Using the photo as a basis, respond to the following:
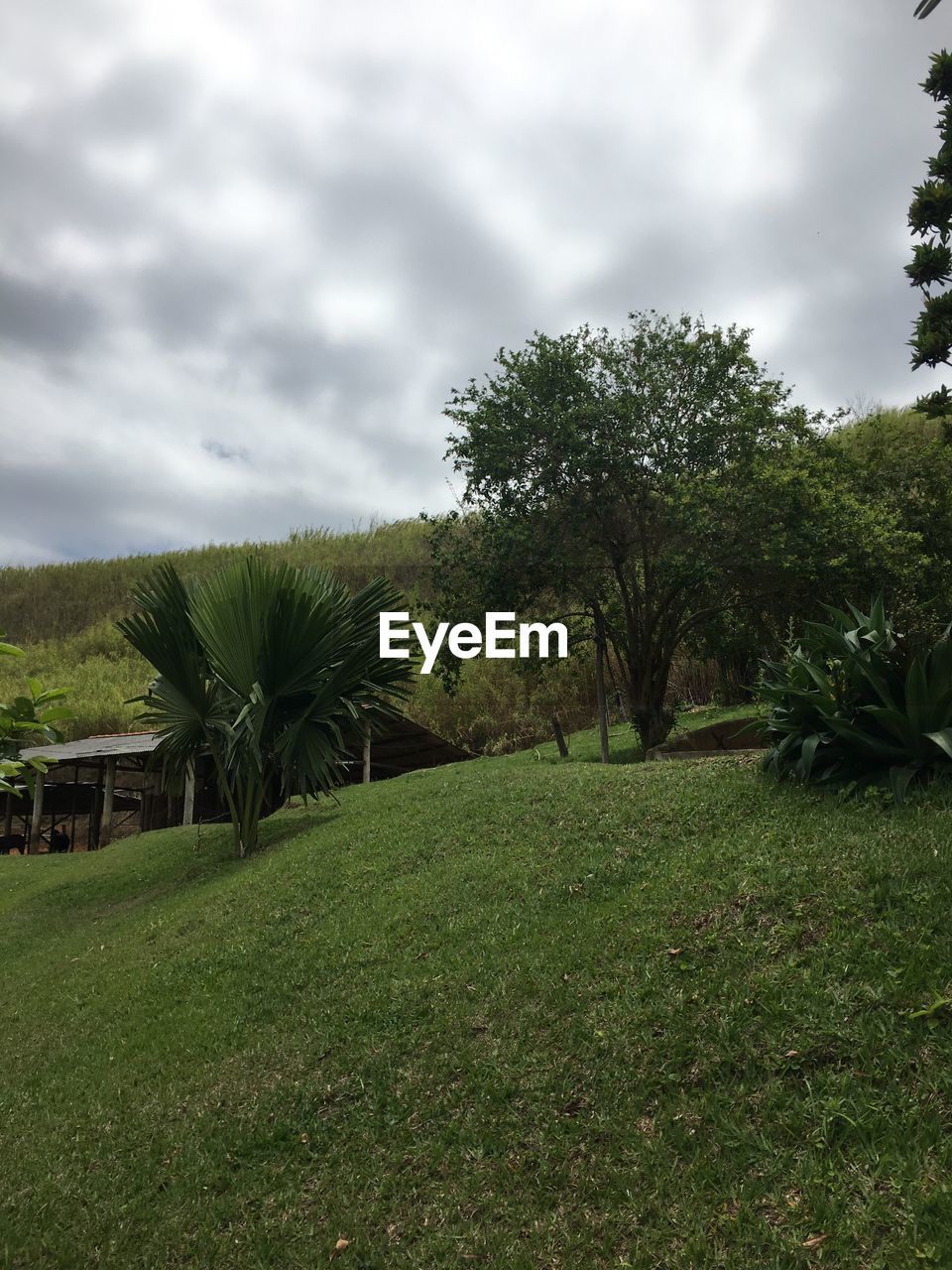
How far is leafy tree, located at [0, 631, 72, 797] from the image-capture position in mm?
2445

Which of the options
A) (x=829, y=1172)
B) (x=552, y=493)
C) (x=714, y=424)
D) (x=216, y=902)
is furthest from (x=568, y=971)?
(x=714, y=424)

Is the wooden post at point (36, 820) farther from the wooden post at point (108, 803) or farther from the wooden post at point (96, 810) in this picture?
the wooden post at point (108, 803)

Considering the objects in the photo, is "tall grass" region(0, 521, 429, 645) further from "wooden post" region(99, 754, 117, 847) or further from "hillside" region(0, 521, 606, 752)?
"wooden post" region(99, 754, 117, 847)

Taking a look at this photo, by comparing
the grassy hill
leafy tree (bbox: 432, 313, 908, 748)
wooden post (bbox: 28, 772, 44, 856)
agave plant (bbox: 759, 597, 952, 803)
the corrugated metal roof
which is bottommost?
wooden post (bbox: 28, 772, 44, 856)

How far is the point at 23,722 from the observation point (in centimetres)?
252

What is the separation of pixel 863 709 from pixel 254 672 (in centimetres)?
804

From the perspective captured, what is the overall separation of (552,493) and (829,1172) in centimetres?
1547

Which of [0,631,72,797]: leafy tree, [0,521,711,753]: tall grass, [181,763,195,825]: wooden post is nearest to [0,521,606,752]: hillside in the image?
[0,521,711,753]: tall grass

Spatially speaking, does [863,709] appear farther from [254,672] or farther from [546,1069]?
[254,672]

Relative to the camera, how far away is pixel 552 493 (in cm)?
1759

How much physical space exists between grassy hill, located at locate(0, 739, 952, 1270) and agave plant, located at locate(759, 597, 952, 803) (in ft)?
1.64

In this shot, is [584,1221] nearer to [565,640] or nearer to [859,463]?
[565,640]

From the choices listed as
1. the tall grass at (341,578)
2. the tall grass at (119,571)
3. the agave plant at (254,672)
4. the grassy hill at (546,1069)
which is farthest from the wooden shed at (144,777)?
the tall grass at (119,571)

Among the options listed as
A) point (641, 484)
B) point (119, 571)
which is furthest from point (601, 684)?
point (119, 571)
